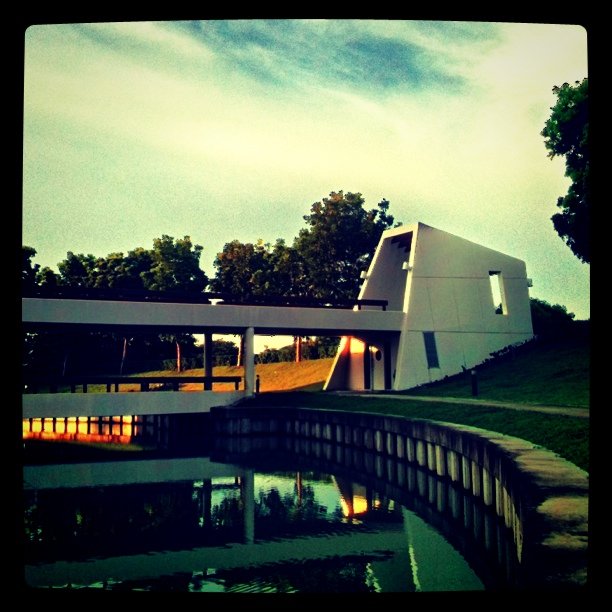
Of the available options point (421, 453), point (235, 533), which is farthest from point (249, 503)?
point (421, 453)

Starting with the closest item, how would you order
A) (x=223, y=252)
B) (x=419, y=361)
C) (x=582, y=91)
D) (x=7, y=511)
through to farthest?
1. (x=7, y=511)
2. (x=582, y=91)
3. (x=419, y=361)
4. (x=223, y=252)

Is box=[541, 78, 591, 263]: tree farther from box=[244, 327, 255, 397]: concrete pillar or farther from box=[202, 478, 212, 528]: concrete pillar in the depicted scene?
box=[202, 478, 212, 528]: concrete pillar

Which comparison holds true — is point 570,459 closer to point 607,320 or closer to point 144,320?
point 607,320

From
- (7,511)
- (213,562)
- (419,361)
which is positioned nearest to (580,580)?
(7,511)

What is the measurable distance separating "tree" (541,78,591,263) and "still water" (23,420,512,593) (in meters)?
15.1

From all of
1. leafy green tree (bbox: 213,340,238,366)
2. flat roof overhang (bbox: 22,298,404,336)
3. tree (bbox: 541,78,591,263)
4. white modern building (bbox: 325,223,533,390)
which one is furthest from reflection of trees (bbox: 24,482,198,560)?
leafy green tree (bbox: 213,340,238,366)

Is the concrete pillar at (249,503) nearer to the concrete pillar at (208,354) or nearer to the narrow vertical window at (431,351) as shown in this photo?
the concrete pillar at (208,354)

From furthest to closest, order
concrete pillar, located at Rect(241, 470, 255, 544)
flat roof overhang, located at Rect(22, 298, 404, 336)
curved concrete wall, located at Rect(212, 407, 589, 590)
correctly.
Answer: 1. flat roof overhang, located at Rect(22, 298, 404, 336)
2. concrete pillar, located at Rect(241, 470, 255, 544)
3. curved concrete wall, located at Rect(212, 407, 589, 590)

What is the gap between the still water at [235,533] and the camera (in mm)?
13266

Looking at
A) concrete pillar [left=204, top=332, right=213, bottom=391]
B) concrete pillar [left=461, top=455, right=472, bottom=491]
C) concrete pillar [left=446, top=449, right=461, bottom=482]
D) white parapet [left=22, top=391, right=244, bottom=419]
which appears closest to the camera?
concrete pillar [left=461, top=455, right=472, bottom=491]

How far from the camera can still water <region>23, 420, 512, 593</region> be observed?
13.3m

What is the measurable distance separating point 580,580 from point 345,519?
1136 cm

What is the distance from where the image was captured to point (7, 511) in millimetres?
6785

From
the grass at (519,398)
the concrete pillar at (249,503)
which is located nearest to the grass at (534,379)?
the grass at (519,398)
